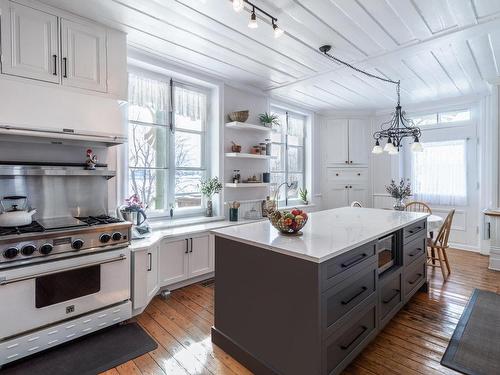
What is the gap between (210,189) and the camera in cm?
393

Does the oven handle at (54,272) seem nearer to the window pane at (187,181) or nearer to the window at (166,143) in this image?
the window at (166,143)

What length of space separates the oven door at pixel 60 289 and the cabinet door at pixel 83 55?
153cm

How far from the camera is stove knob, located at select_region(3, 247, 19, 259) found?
1856 mm

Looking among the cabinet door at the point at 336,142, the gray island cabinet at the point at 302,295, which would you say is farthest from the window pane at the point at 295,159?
the gray island cabinet at the point at 302,295

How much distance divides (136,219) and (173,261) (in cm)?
65

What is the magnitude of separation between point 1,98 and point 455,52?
4389 millimetres

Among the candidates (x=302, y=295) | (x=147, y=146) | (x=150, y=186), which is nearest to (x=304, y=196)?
(x=150, y=186)

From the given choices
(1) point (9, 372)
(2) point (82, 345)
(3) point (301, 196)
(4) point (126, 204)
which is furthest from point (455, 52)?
(1) point (9, 372)

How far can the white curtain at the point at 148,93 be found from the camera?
129 inches

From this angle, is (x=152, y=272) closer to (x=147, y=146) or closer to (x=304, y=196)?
(x=147, y=146)

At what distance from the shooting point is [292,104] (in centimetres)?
540

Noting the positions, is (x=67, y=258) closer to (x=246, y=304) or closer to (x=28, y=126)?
(x=28, y=126)

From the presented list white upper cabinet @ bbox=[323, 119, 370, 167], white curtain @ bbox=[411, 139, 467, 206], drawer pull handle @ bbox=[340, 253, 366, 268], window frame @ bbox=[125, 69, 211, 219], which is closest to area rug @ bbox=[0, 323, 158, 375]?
window frame @ bbox=[125, 69, 211, 219]

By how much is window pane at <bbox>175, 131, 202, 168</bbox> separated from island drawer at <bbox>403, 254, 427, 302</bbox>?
9.51ft
